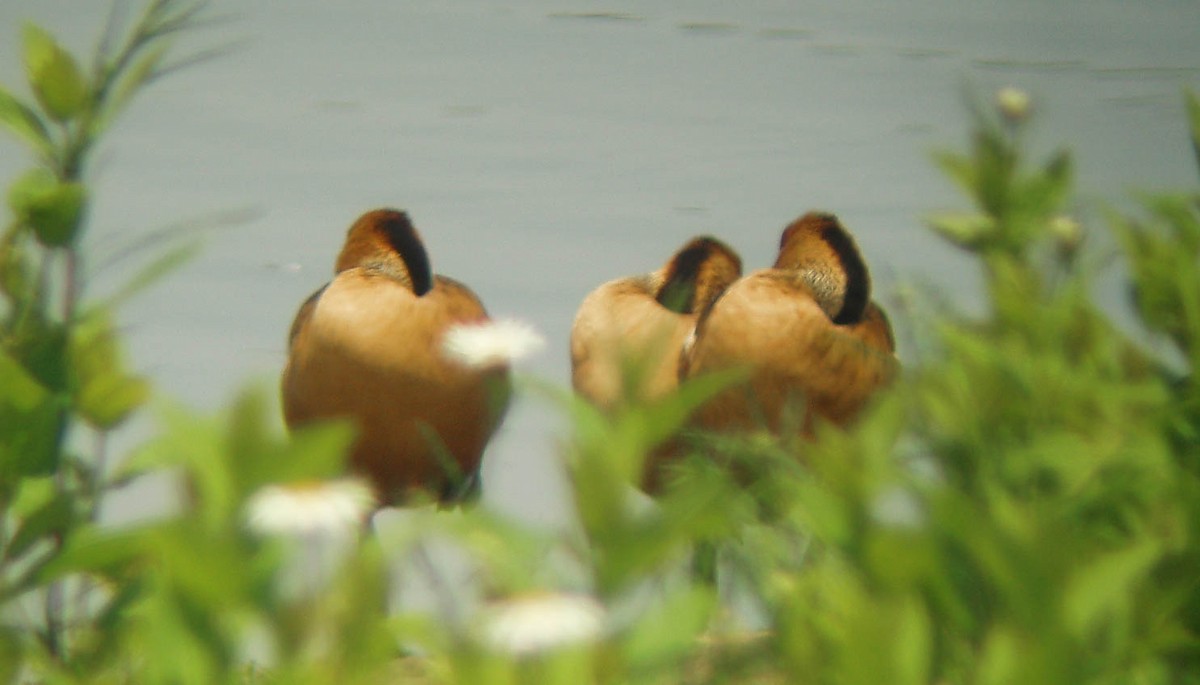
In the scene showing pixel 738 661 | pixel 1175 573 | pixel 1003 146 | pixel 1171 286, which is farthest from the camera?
pixel 1003 146

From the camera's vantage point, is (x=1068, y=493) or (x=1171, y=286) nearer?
(x=1068, y=493)

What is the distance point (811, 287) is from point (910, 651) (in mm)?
1625

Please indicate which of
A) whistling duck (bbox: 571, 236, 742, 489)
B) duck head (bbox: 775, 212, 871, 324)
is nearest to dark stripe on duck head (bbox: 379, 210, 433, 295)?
whistling duck (bbox: 571, 236, 742, 489)

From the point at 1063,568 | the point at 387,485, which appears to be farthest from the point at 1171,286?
the point at 387,485

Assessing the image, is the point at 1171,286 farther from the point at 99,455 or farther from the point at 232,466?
the point at 99,455

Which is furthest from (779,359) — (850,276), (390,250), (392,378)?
(390,250)

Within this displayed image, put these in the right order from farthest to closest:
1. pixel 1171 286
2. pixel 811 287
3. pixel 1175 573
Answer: pixel 811 287, pixel 1171 286, pixel 1175 573

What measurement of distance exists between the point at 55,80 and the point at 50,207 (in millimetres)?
95

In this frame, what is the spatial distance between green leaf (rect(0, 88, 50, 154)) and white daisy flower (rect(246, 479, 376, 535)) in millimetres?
464

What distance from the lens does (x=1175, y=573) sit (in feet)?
2.45

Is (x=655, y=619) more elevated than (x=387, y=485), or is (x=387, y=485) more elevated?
(x=655, y=619)

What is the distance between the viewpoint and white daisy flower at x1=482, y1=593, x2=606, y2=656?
1.64 ft

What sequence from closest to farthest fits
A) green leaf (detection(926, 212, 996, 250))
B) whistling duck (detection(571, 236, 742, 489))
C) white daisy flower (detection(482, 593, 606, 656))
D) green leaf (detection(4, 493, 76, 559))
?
white daisy flower (detection(482, 593, 606, 656)), green leaf (detection(4, 493, 76, 559)), green leaf (detection(926, 212, 996, 250)), whistling duck (detection(571, 236, 742, 489))

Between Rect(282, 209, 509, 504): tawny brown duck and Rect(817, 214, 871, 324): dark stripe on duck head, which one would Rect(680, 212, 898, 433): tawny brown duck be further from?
Rect(282, 209, 509, 504): tawny brown duck
